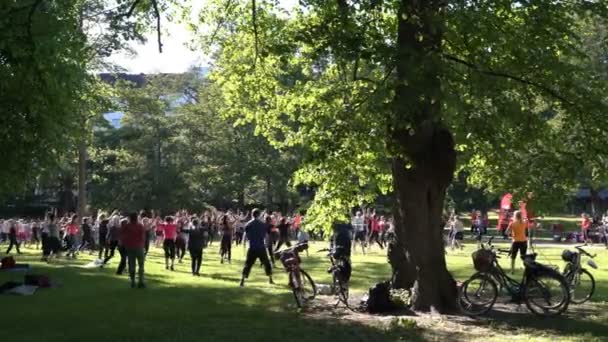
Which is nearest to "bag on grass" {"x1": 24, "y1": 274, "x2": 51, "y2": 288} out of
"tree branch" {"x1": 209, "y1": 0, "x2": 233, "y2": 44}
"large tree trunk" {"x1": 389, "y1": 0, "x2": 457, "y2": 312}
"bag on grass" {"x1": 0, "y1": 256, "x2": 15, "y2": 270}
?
"bag on grass" {"x1": 0, "y1": 256, "x2": 15, "y2": 270}

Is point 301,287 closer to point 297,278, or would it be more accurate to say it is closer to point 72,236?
point 297,278

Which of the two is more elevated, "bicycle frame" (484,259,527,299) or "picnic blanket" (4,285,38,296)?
"bicycle frame" (484,259,527,299)

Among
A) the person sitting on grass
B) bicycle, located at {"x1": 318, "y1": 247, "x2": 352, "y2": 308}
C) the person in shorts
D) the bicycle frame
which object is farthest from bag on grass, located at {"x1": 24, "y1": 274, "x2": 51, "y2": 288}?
the person in shorts

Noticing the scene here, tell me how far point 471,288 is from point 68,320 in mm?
6680

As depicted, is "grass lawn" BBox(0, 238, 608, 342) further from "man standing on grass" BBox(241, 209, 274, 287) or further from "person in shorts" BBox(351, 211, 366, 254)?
"person in shorts" BBox(351, 211, 366, 254)

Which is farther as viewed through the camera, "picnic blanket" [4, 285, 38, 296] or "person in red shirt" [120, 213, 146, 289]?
"person in red shirt" [120, 213, 146, 289]

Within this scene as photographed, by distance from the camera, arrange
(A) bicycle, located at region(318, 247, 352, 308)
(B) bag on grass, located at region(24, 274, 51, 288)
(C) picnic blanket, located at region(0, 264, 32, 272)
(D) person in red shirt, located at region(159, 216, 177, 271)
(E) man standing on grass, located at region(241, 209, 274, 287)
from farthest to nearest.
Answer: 1. (D) person in red shirt, located at region(159, 216, 177, 271)
2. (C) picnic blanket, located at region(0, 264, 32, 272)
3. (E) man standing on grass, located at region(241, 209, 274, 287)
4. (B) bag on grass, located at region(24, 274, 51, 288)
5. (A) bicycle, located at region(318, 247, 352, 308)

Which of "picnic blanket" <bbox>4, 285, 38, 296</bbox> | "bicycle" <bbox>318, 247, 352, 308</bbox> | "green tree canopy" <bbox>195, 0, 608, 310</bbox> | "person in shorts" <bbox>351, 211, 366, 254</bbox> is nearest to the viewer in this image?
"green tree canopy" <bbox>195, 0, 608, 310</bbox>

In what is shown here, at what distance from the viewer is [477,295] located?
12.2 m

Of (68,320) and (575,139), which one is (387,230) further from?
(68,320)

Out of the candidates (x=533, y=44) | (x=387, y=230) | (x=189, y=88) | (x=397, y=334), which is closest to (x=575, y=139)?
(x=533, y=44)

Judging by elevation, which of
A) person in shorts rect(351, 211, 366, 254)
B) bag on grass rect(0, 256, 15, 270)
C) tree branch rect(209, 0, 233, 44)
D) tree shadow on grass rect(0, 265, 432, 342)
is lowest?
tree shadow on grass rect(0, 265, 432, 342)

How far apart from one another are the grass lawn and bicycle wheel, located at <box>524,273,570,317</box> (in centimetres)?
22

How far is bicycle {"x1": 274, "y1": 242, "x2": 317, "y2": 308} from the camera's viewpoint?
516 inches
